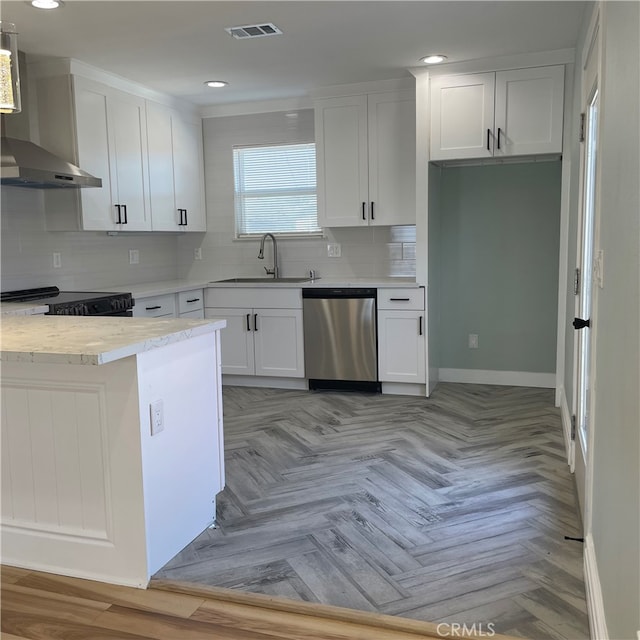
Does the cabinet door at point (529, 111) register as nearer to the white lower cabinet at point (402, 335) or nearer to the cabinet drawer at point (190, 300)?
the white lower cabinet at point (402, 335)

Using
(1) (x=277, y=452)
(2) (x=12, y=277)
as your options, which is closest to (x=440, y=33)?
(1) (x=277, y=452)

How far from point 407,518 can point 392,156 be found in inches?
120

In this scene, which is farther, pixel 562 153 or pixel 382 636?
pixel 562 153

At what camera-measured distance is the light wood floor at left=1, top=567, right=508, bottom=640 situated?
196 centimetres

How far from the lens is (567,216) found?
13.8 feet

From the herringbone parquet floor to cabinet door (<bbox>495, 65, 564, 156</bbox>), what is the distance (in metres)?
1.88

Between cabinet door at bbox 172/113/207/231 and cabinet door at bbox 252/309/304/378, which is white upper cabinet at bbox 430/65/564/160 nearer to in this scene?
cabinet door at bbox 252/309/304/378

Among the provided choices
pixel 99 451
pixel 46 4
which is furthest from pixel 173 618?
pixel 46 4

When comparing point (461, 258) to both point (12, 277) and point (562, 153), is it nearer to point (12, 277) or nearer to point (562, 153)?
point (562, 153)

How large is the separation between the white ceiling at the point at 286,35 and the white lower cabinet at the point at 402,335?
1.69 metres

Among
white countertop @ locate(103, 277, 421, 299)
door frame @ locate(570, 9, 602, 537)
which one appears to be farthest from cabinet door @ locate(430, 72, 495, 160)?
door frame @ locate(570, 9, 602, 537)

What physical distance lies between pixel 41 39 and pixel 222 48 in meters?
1.06

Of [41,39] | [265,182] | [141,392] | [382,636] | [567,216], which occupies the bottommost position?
[382,636]
